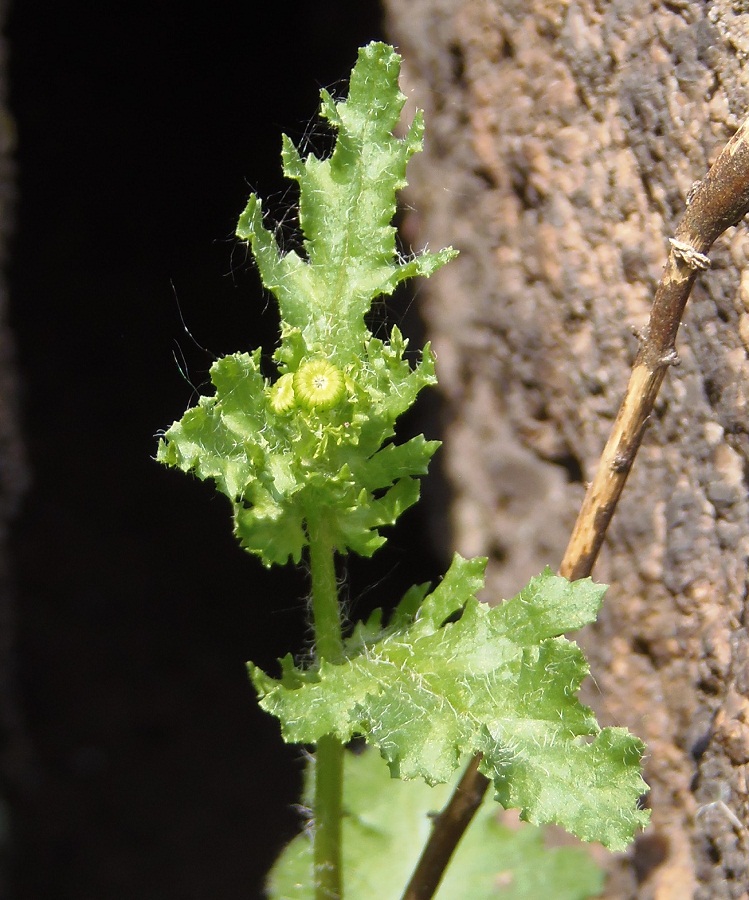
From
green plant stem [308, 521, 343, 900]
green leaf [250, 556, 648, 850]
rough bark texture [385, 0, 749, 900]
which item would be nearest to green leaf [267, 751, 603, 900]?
rough bark texture [385, 0, 749, 900]

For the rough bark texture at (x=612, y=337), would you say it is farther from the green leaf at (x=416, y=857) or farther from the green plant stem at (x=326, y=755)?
the green plant stem at (x=326, y=755)

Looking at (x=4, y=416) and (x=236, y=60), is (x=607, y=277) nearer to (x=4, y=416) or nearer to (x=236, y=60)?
(x=236, y=60)

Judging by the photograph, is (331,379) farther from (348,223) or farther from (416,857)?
A: (416,857)

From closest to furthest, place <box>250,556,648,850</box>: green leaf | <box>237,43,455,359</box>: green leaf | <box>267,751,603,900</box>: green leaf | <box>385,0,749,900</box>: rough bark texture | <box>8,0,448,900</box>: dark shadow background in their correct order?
1. <box>250,556,648,850</box>: green leaf
2. <box>237,43,455,359</box>: green leaf
3. <box>385,0,749,900</box>: rough bark texture
4. <box>267,751,603,900</box>: green leaf
5. <box>8,0,448,900</box>: dark shadow background

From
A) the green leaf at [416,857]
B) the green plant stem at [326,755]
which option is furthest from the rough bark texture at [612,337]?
the green plant stem at [326,755]

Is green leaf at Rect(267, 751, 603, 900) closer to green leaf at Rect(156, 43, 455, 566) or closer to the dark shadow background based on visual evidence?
the dark shadow background

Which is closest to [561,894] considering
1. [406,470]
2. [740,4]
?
[406,470]
